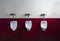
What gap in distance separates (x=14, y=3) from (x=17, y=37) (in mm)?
577

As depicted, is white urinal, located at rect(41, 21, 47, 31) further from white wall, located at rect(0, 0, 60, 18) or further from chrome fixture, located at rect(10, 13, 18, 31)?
chrome fixture, located at rect(10, 13, 18, 31)

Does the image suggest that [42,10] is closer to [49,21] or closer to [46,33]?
[49,21]

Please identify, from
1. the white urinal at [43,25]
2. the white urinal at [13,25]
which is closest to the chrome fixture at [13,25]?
the white urinal at [13,25]

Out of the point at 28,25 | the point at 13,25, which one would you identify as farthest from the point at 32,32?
the point at 13,25

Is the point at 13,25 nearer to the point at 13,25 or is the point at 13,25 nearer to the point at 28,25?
the point at 13,25

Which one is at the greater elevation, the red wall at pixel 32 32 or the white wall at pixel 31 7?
the white wall at pixel 31 7

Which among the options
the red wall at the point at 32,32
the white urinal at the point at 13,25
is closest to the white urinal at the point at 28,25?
the red wall at the point at 32,32

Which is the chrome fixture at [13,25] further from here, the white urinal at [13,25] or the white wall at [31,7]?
the white wall at [31,7]

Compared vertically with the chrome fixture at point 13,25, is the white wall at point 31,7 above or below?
above

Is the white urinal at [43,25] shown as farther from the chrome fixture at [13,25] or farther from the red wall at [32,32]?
the chrome fixture at [13,25]

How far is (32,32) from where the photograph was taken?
2.28m

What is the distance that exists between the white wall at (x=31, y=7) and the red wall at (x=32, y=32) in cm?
9

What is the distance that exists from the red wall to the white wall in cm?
9

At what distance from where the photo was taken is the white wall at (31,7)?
7.39 feet
